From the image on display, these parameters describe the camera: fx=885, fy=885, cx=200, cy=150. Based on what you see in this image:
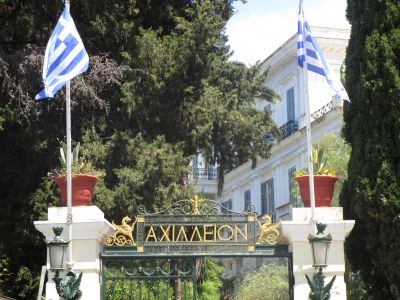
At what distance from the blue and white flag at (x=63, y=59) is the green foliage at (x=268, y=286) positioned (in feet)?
57.3

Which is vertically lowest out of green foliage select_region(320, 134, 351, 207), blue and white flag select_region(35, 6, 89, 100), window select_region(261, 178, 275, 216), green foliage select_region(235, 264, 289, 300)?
green foliage select_region(235, 264, 289, 300)

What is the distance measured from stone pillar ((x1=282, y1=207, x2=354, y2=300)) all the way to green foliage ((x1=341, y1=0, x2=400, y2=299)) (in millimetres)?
959

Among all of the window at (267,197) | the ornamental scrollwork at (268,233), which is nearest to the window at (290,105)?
the window at (267,197)

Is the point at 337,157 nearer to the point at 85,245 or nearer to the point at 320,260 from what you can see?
the point at 320,260

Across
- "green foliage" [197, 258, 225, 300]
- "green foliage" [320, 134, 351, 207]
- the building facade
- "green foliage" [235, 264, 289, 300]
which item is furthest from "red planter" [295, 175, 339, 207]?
the building facade

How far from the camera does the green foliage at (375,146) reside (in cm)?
1273

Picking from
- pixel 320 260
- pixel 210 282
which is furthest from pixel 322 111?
pixel 320 260

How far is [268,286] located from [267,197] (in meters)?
10.3

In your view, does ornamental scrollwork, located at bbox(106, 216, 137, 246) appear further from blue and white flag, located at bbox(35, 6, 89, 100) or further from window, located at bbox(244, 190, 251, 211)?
window, located at bbox(244, 190, 251, 211)

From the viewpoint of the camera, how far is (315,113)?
33156mm

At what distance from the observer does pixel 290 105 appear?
36031 mm

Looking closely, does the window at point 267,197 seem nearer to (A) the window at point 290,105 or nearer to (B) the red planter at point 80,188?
(A) the window at point 290,105

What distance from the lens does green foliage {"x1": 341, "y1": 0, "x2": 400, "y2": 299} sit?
1273cm

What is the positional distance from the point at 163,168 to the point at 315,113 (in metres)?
16.7
